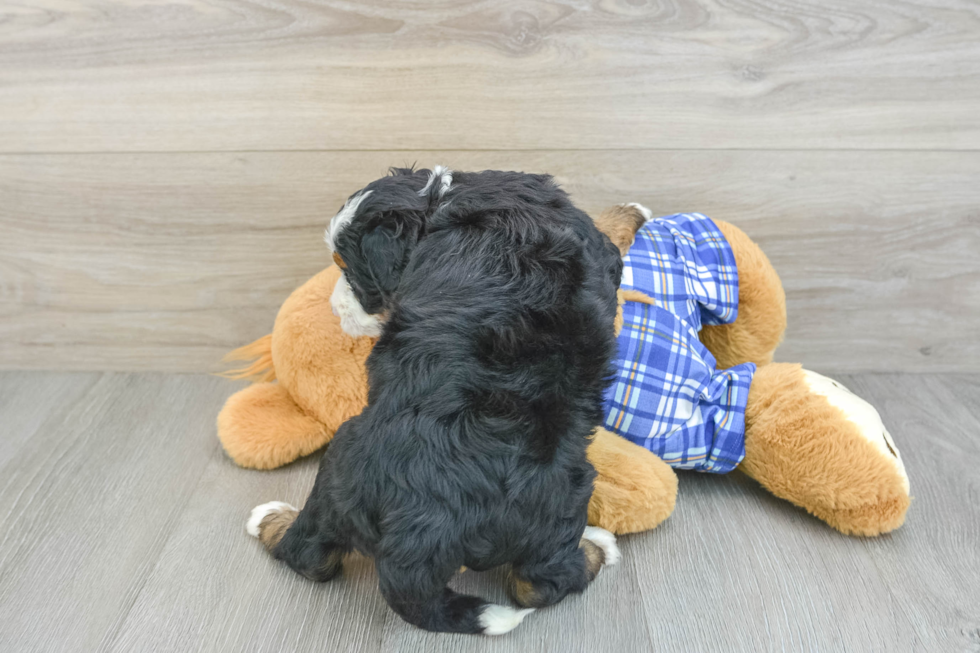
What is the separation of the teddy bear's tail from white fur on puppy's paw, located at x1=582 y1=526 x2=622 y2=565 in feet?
3.08

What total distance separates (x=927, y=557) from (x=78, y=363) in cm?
228

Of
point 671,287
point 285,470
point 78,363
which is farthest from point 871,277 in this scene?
point 78,363

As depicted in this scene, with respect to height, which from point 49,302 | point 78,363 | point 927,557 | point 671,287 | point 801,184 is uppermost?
point 801,184

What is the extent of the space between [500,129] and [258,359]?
924mm

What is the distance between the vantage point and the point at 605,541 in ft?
4.42

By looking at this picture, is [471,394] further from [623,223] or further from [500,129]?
[500,129]

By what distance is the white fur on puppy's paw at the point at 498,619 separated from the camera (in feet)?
3.83

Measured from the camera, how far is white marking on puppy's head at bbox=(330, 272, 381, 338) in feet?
4.14

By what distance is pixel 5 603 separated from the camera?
4.19 feet

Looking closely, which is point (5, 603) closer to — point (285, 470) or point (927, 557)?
point (285, 470)

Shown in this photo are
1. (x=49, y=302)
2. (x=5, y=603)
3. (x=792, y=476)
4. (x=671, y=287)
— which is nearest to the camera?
(x=5, y=603)

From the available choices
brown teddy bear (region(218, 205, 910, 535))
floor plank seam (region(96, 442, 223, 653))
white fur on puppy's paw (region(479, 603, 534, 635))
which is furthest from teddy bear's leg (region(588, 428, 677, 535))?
floor plank seam (region(96, 442, 223, 653))

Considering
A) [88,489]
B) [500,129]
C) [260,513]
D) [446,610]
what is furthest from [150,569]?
[500,129]

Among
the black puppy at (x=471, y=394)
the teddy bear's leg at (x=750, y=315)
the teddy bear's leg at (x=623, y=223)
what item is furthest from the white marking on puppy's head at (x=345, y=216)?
the teddy bear's leg at (x=750, y=315)
